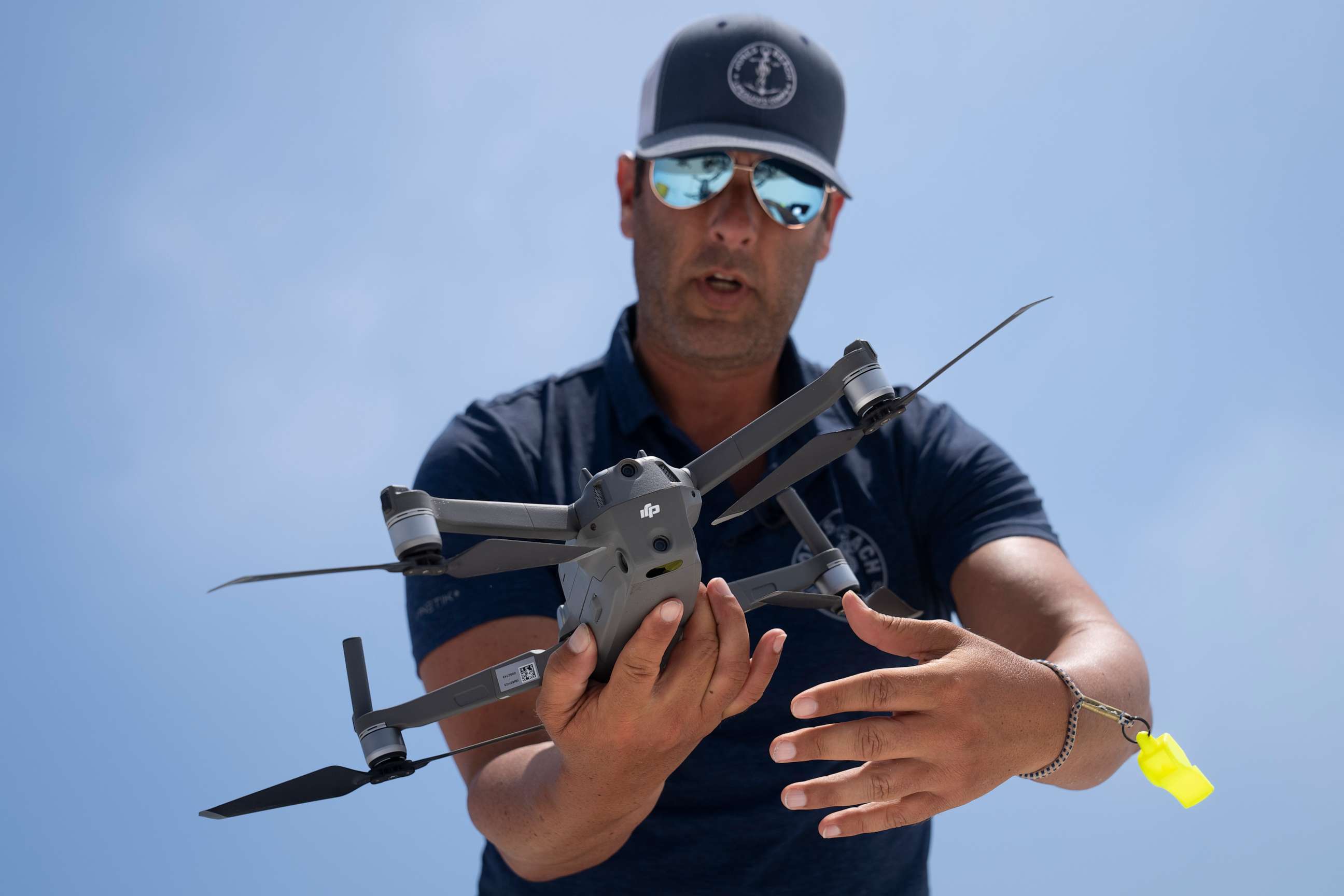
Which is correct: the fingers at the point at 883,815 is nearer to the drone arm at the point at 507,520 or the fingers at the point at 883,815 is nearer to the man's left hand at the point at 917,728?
the man's left hand at the point at 917,728

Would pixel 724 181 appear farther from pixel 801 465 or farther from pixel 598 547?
pixel 598 547

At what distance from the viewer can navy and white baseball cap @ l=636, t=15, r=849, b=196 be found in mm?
3402

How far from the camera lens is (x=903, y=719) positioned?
2051mm

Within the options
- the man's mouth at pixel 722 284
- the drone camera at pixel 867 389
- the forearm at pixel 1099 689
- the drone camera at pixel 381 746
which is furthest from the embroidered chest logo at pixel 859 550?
the drone camera at pixel 381 746

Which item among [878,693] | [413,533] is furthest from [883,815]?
[413,533]

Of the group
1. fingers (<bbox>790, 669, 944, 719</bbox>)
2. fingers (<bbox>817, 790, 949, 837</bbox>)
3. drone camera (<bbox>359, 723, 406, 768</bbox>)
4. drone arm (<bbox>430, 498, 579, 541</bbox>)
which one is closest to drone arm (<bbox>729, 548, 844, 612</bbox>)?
fingers (<bbox>790, 669, 944, 719</bbox>)

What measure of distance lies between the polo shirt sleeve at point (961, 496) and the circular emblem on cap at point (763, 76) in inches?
46.2

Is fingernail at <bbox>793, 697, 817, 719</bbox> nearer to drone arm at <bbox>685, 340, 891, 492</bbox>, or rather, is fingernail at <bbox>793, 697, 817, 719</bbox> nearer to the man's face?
drone arm at <bbox>685, 340, 891, 492</bbox>

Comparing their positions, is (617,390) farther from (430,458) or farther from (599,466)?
(430,458)

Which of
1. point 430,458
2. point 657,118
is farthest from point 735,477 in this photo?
point 657,118

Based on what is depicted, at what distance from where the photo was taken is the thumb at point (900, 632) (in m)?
2.04

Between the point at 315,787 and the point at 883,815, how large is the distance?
3.63 ft

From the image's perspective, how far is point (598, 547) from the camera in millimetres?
1870

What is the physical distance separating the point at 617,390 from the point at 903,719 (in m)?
1.83
